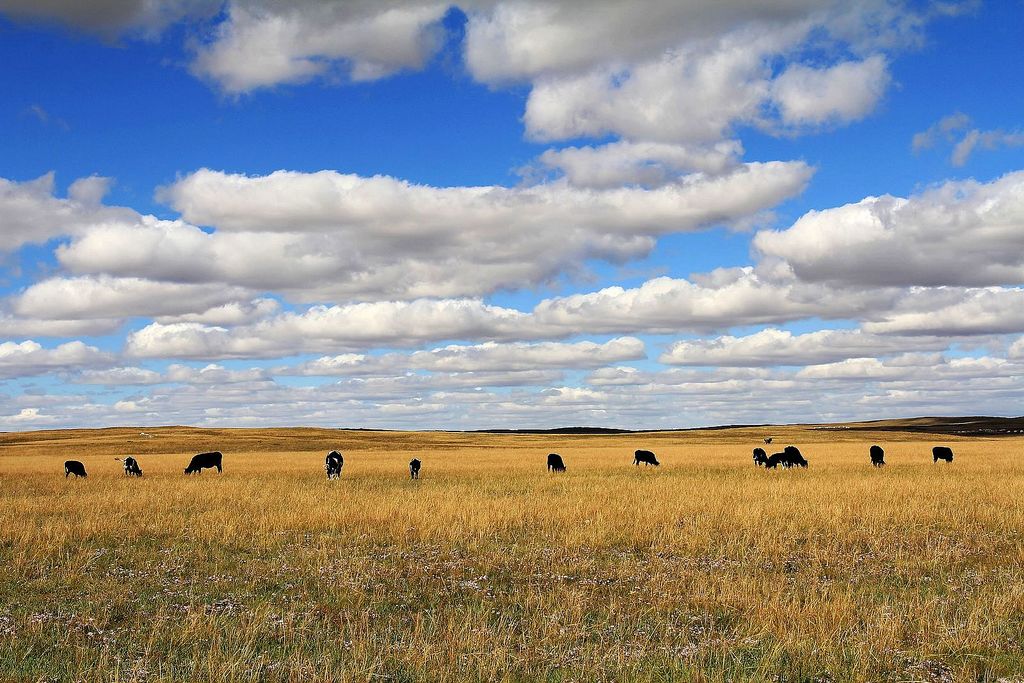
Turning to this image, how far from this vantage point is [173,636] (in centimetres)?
884

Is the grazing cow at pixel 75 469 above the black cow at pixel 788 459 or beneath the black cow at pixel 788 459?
above

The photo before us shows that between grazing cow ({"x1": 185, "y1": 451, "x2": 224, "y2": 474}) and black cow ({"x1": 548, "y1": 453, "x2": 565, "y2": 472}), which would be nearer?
black cow ({"x1": 548, "y1": 453, "x2": 565, "y2": 472})

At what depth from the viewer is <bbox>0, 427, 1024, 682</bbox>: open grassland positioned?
784 centimetres

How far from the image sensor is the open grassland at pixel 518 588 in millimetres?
7840

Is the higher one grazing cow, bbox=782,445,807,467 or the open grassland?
the open grassland

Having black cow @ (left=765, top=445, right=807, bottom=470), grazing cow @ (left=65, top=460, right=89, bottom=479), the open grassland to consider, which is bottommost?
black cow @ (left=765, top=445, right=807, bottom=470)

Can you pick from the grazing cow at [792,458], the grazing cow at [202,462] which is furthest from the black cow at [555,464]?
the grazing cow at [202,462]

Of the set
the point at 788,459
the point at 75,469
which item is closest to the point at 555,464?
the point at 788,459

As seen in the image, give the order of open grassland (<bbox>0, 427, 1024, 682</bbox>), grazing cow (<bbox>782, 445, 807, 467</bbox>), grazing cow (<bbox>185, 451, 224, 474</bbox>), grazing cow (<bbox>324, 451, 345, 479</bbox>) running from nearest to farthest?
open grassland (<bbox>0, 427, 1024, 682</bbox>), grazing cow (<bbox>324, 451, 345, 479</bbox>), grazing cow (<bbox>782, 445, 807, 467</bbox>), grazing cow (<bbox>185, 451, 224, 474</bbox>)

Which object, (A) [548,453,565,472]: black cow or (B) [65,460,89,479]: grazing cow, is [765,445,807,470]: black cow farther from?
(B) [65,460,89,479]: grazing cow

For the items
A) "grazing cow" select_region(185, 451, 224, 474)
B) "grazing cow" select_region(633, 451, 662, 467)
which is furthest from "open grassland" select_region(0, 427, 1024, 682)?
"grazing cow" select_region(633, 451, 662, 467)

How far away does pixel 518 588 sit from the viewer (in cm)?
1148

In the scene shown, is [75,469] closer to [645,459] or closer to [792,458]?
[645,459]

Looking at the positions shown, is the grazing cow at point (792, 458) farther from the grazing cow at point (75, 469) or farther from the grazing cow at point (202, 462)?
the grazing cow at point (75, 469)
